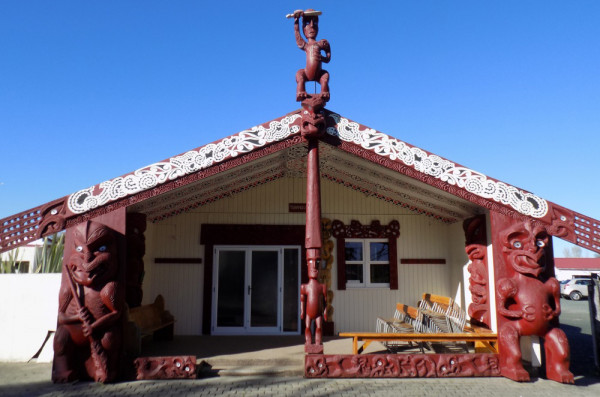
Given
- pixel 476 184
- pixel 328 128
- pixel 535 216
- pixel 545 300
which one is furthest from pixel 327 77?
pixel 545 300

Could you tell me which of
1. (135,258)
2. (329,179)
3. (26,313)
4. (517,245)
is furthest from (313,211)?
(26,313)

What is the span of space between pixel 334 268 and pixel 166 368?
479 cm

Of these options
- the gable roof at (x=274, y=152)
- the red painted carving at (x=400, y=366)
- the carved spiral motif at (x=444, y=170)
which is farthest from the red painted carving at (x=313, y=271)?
the carved spiral motif at (x=444, y=170)

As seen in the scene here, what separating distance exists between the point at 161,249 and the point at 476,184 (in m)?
6.98

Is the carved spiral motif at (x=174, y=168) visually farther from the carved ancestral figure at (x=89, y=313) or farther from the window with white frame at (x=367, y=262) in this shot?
the window with white frame at (x=367, y=262)

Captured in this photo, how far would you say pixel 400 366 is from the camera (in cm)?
636

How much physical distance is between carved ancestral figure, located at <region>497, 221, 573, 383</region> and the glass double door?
15.7ft

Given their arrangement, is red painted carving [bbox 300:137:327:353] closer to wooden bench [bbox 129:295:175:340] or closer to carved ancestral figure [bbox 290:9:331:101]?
carved ancestral figure [bbox 290:9:331:101]

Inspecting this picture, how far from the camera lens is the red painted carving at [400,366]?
6.29 metres

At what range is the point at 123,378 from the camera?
6.21 meters

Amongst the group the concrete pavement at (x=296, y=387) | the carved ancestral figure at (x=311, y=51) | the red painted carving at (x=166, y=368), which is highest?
the carved ancestral figure at (x=311, y=51)

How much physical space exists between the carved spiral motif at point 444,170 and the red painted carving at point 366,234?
359cm

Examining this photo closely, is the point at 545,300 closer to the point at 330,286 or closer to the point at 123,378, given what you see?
the point at 330,286

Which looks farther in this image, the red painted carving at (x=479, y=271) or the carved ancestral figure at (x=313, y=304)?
the red painted carving at (x=479, y=271)
